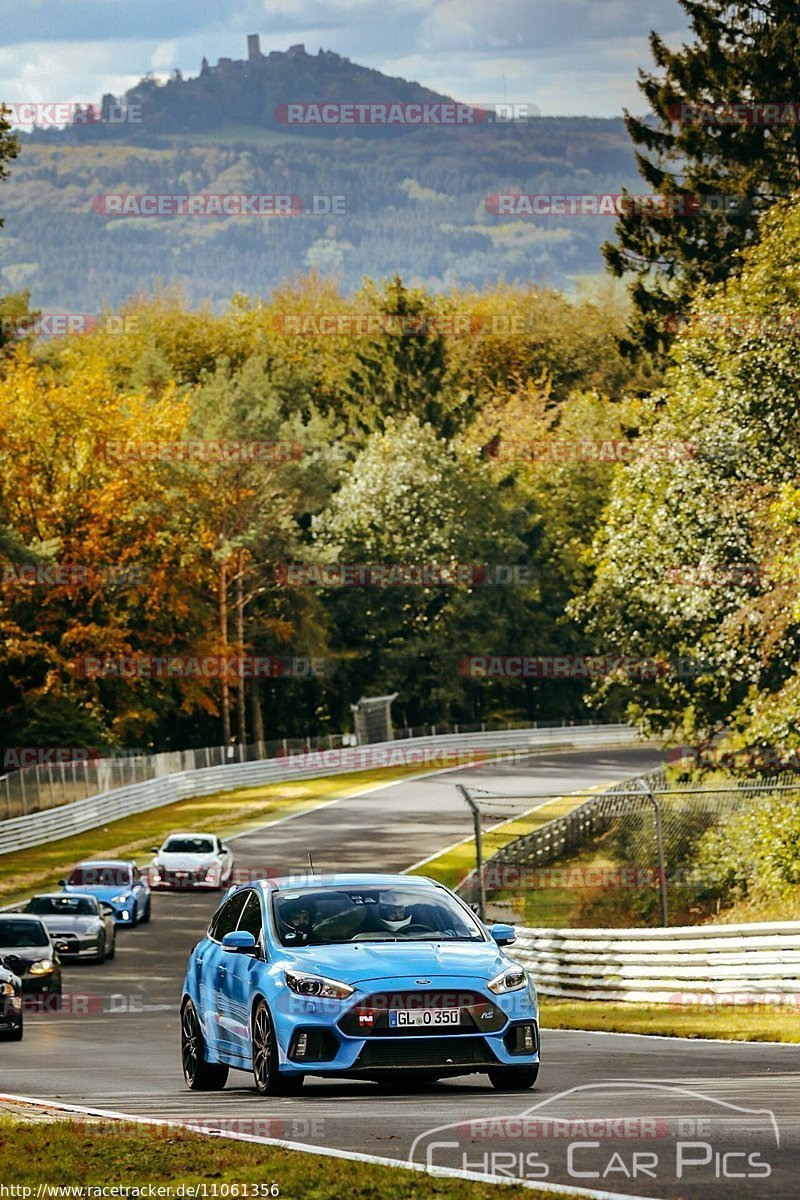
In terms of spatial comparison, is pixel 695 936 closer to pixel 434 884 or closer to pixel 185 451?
pixel 434 884

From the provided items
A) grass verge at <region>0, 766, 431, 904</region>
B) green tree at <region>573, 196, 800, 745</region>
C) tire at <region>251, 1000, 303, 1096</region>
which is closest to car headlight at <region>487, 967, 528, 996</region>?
tire at <region>251, 1000, 303, 1096</region>

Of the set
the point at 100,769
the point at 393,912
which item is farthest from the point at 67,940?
the point at 100,769

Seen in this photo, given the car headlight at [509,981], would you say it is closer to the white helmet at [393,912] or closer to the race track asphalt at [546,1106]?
the race track asphalt at [546,1106]

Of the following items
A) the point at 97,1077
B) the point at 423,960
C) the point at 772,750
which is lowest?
the point at 772,750

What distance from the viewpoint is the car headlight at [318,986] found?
12.5 metres

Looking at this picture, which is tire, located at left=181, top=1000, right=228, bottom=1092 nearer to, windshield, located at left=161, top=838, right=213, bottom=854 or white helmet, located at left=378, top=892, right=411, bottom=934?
white helmet, located at left=378, top=892, right=411, bottom=934

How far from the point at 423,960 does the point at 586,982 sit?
12690mm

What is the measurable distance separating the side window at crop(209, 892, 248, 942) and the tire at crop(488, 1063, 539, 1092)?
2.36 metres

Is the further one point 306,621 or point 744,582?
point 306,621

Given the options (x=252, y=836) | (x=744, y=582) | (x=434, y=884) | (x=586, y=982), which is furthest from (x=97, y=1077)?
(x=252, y=836)

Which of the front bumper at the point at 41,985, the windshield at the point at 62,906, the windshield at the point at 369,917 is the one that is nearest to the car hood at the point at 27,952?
the front bumper at the point at 41,985

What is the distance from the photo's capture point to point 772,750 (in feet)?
128

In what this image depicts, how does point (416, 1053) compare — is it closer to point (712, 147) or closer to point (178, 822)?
point (712, 147)

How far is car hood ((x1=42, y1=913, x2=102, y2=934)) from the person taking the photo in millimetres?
34562
